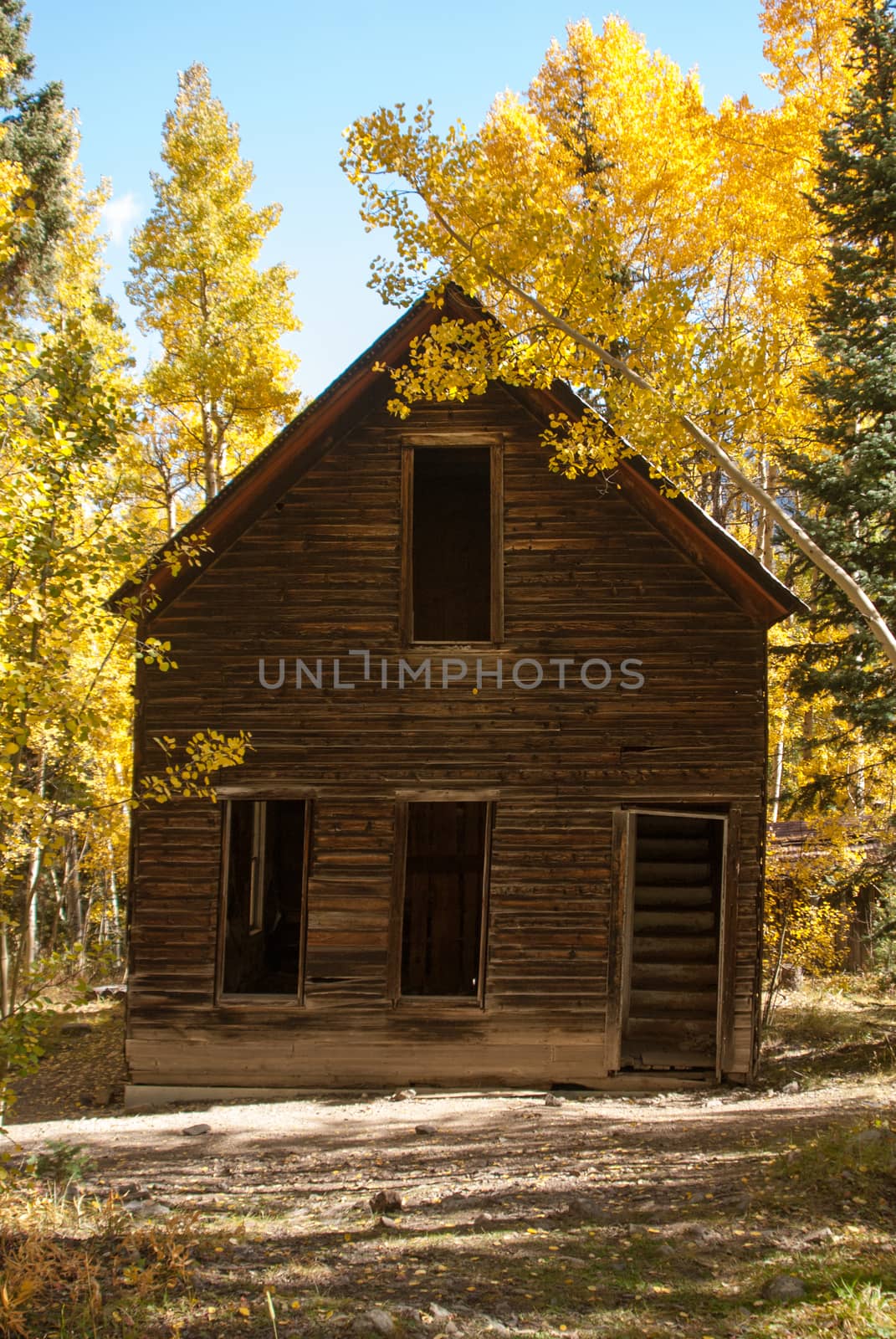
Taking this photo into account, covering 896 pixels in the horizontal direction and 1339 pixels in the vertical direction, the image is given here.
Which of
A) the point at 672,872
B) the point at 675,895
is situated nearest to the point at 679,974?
the point at 675,895

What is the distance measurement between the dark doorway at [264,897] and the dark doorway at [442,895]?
1660 mm

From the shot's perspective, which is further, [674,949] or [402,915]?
[674,949]

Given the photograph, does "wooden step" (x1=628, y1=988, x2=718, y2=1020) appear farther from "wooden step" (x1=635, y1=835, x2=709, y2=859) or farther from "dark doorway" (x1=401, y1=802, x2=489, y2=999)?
"dark doorway" (x1=401, y1=802, x2=489, y2=999)

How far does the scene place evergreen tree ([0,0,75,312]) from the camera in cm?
2152

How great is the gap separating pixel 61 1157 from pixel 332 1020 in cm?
379

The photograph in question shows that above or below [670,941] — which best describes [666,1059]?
below

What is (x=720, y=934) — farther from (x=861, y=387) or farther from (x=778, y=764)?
(x=778, y=764)

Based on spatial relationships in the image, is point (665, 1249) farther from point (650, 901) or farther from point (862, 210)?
point (862, 210)

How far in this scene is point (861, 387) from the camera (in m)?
10.9

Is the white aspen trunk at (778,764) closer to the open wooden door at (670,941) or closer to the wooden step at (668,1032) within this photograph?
the open wooden door at (670,941)

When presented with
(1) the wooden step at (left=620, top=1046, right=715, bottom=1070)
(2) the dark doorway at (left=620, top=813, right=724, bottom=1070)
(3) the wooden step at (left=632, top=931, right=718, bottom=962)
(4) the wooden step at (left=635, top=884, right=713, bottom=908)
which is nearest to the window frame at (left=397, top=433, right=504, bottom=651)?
(2) the dark doorway at (left=620, top=813, right=724, bottom=1070)

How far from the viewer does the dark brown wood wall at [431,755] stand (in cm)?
1016

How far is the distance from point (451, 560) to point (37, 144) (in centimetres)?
1481

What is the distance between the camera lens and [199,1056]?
10.2 metres
